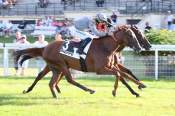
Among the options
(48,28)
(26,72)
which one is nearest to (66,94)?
(26,72)

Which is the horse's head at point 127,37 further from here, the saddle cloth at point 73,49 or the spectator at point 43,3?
the spectator at point 43,3

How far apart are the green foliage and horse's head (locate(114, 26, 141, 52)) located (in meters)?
6.77

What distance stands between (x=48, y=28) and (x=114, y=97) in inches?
1239

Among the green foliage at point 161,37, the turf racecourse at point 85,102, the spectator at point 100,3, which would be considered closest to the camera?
the turf racecourse at point 85,102

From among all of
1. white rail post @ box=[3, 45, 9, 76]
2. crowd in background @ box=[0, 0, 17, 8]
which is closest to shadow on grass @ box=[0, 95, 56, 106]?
white rail post @ box=[3, 45, 9, 76]

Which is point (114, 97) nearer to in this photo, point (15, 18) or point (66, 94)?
point (66, 94)

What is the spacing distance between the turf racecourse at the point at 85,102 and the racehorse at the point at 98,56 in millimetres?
485

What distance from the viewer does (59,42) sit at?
47.8 ft

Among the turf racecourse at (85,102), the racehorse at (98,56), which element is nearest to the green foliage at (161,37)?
the turf racecourse at (85,102)

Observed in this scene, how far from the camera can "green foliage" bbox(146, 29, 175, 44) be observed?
20.7m

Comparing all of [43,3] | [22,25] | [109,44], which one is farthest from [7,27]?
[109,44]

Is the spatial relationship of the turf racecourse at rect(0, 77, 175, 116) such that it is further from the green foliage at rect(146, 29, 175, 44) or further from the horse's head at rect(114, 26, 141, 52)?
the green foliage at rect(146, 29, 175, 44)

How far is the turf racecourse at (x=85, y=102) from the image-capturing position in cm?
1170

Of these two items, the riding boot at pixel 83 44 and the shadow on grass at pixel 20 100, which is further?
the riding boot at pixel 83 44
